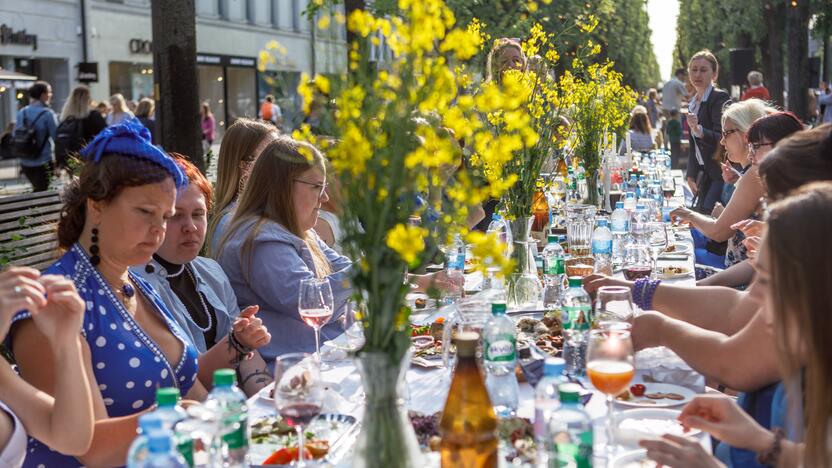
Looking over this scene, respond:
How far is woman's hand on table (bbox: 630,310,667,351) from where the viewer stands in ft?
9.39

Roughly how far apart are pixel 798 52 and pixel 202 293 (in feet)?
65.3

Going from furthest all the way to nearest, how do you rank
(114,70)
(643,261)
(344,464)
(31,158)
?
(114,70) → (31,158) → (643,261) → (344,464)

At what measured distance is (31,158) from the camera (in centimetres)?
1245

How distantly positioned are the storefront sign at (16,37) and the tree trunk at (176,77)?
54.9 ft

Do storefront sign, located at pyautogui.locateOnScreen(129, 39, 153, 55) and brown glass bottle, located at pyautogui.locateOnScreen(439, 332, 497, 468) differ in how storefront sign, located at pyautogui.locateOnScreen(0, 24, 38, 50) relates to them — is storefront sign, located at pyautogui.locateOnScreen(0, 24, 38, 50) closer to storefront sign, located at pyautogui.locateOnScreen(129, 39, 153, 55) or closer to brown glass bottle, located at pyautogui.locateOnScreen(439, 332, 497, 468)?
storefront sign, located at pyautogui.locateOnScreen(129, 39, 153, 55)

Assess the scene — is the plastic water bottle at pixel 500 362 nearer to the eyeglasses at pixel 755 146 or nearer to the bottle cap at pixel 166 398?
the bottle cap at pixel 166 398

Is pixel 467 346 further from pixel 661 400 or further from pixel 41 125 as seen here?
pixel 41 125

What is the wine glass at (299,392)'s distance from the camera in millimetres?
1989

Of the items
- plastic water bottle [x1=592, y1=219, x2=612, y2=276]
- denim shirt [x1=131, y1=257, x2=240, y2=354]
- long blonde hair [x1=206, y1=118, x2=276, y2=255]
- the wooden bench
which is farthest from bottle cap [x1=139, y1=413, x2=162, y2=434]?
the wooden bench

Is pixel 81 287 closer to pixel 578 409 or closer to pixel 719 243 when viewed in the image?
pixel 578 409

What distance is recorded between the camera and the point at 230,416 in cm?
193

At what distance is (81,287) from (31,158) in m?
10.8

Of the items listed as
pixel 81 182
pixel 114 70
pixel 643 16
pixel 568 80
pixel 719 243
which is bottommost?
pixel 719 243

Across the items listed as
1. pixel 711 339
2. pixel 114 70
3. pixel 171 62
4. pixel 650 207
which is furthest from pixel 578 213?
pixel 114 70
